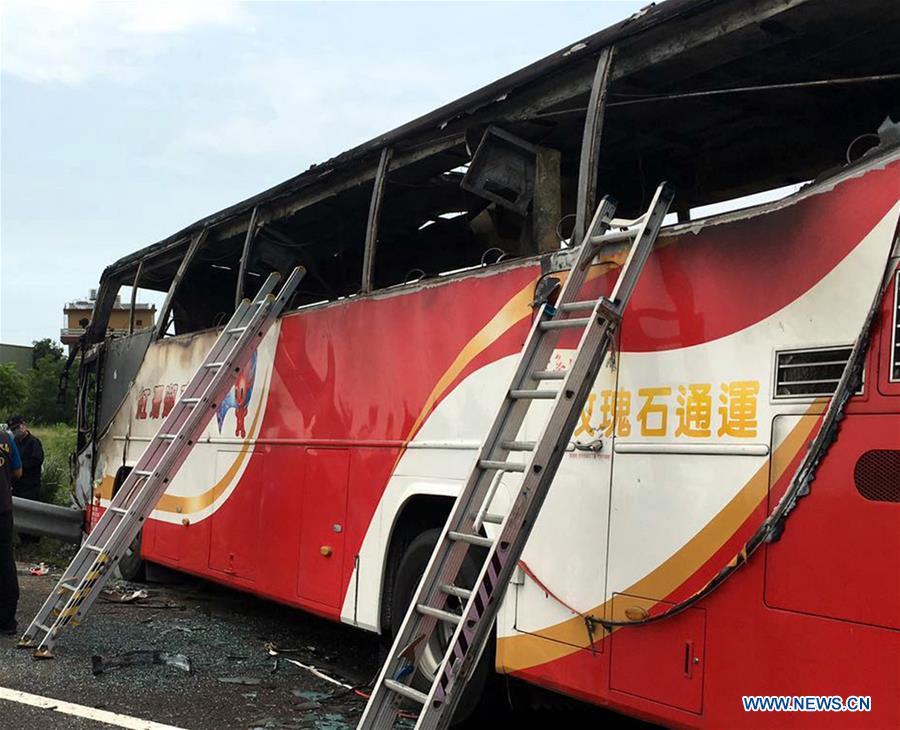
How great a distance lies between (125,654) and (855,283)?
560cm

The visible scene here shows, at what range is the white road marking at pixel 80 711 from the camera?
5.39m

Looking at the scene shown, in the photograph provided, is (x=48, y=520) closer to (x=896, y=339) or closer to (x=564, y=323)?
(x=564, y=323)

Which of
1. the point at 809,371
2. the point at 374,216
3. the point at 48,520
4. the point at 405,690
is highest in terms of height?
the point at 374,216

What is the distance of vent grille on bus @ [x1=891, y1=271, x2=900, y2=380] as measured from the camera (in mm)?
3477

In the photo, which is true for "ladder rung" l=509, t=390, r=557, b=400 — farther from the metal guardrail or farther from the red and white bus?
the metal guardrail

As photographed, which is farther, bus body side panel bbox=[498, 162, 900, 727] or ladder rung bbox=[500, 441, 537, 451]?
ladder rung bbox=[500, 441, 537, 451]

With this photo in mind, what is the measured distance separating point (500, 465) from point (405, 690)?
1067 millimetres

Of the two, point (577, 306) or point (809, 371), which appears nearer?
Result: point (809, 371)

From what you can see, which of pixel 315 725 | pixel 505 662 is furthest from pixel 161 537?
pixel 505 662

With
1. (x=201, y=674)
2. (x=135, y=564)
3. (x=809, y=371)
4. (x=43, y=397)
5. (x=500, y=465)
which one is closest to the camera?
(x=809, y=371)

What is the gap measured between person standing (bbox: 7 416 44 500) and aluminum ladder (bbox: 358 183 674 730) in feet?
31.4

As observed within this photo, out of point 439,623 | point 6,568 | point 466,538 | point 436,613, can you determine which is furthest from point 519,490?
point 6,568

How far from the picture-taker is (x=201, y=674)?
664 cm

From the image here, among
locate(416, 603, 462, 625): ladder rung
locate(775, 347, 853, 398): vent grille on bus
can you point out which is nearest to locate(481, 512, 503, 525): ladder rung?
locate(416, 603, 462, 625): ladder rung
